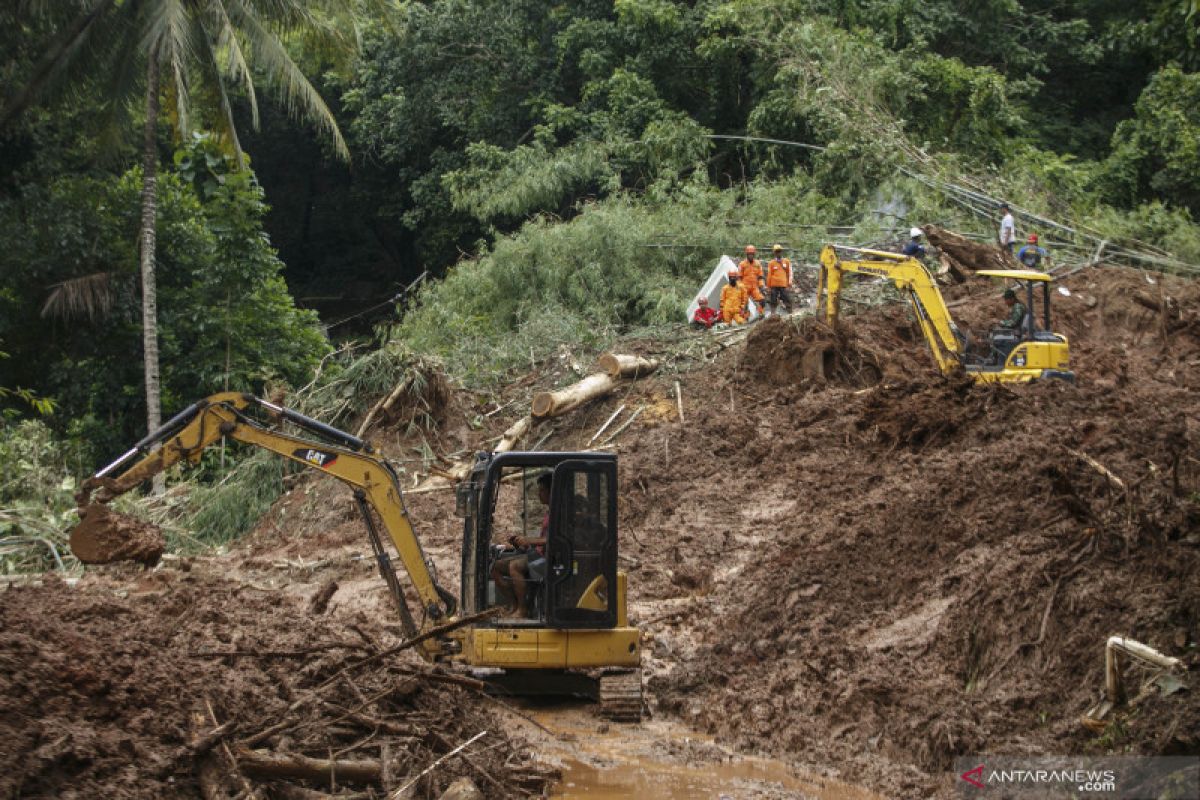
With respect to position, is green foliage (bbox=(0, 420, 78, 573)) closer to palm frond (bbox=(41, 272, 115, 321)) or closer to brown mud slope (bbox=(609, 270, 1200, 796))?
palm frond (bbox=(41, 272, 115, 321))

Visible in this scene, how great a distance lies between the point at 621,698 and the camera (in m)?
9.79

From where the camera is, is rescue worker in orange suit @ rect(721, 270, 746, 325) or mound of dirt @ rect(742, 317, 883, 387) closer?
mound of dirt @ rect(742, 317, 883, 387)

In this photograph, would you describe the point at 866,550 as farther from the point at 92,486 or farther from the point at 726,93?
the point at 726,93

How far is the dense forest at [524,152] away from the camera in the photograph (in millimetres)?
21297

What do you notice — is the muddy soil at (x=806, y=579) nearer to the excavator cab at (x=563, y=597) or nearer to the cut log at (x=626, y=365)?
the cut log at (x=626, y=365)

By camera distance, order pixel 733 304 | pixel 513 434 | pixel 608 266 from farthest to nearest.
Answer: pixel 608 266, pixel 733 304, pixel 513 434

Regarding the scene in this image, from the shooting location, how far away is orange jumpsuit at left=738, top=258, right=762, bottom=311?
20.2m

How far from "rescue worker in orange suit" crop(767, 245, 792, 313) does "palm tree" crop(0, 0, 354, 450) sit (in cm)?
791

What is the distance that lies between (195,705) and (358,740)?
92 cm

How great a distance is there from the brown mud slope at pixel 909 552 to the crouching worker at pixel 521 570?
1551 mm

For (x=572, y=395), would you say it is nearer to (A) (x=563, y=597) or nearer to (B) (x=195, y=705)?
(A) (x=563, y=597)

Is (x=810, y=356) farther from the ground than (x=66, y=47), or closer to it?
closer to it

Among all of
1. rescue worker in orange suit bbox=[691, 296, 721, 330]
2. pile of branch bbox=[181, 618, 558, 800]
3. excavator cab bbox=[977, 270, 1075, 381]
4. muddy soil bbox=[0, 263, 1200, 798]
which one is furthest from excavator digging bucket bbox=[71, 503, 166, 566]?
rescue worker in orange suit bbox=[691, 296, 721, 330]

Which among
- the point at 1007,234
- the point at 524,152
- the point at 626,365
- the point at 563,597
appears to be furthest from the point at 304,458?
the point at 524,152
